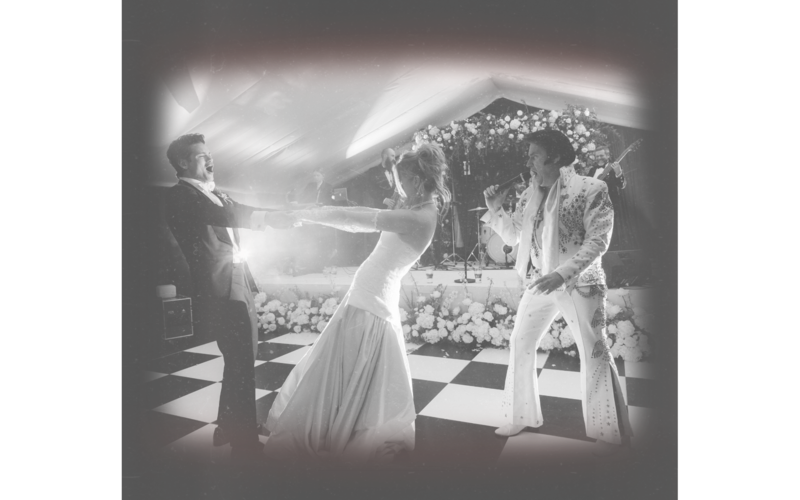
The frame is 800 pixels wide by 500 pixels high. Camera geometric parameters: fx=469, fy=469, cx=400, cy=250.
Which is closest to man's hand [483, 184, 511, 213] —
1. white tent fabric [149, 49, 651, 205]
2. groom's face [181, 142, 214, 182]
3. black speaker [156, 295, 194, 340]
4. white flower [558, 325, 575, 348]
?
white tent fabric [149, 49, 651, 205]

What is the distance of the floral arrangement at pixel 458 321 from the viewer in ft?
4.63

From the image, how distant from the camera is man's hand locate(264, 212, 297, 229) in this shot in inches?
54.8

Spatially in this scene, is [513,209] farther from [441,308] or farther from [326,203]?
[326,203]

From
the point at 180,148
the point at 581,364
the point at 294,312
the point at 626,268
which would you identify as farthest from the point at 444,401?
the point at 180,148

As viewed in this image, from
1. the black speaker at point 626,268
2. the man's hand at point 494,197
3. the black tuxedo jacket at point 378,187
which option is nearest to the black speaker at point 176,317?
the black tuxedo jacket at point 378,187

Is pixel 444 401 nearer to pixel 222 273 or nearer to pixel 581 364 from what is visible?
pixel 581 364

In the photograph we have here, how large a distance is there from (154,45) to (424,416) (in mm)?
1422

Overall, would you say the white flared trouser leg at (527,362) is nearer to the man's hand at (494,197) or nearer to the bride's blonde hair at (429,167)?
the man's hand at (494,197)

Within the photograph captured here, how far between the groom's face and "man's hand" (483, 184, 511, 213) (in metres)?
0.83

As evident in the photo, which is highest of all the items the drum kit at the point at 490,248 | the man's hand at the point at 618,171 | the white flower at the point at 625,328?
the man's hand at the point at 618,171

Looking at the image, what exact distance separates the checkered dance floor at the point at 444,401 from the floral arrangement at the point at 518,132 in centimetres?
62

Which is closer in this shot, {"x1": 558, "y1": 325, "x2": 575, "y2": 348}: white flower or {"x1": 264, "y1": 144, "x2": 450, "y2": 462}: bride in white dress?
{"x1": 264, "y1": 144, "x2": 450, "y2": 462}: bride in white dress

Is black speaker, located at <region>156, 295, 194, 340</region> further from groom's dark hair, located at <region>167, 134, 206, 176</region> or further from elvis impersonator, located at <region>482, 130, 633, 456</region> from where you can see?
elvis impersonator, located at <region>482, 130, 633, 456</region>

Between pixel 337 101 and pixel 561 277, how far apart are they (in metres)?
0.84
